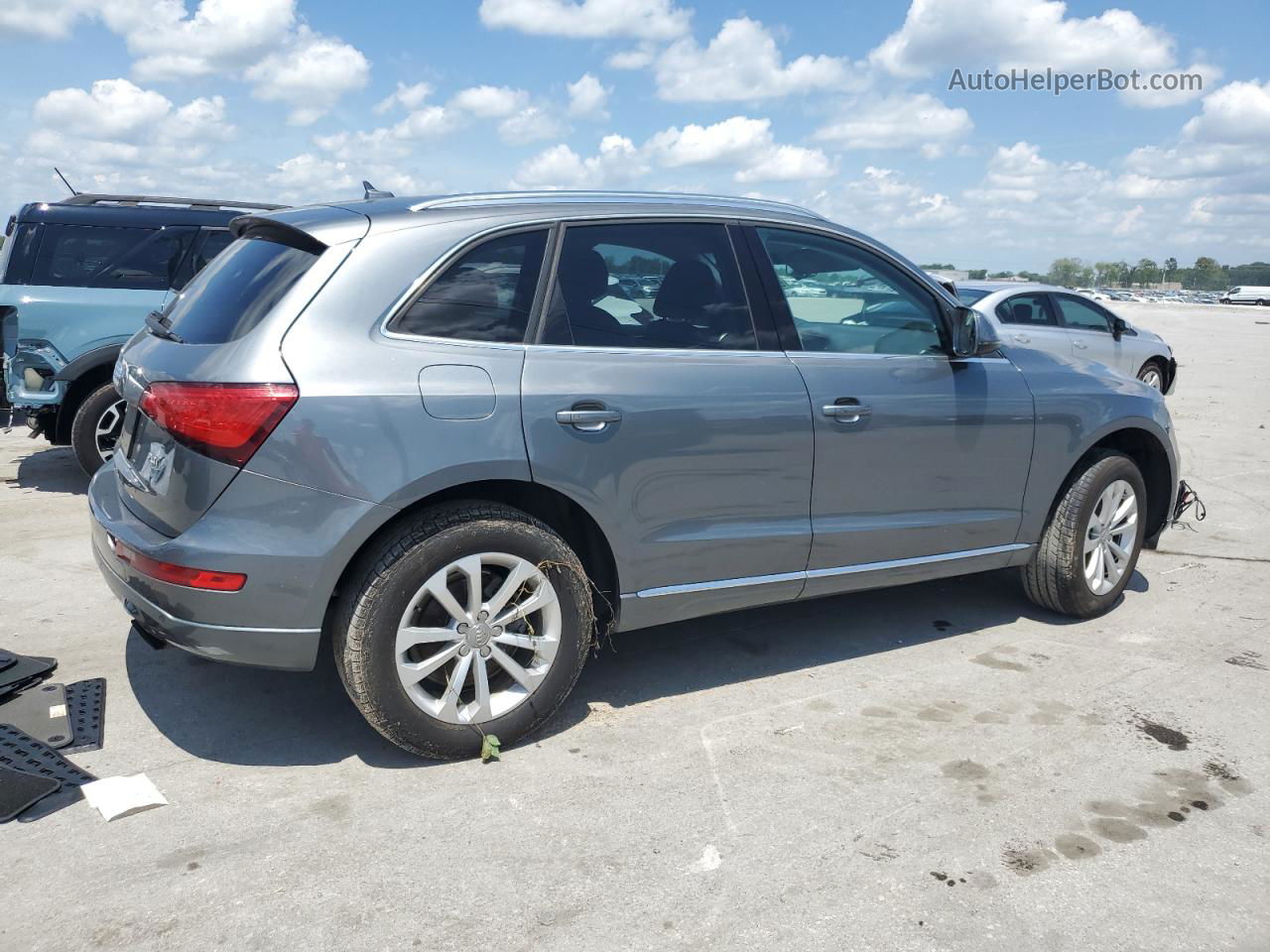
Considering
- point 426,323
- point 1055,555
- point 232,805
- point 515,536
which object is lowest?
point 232,805

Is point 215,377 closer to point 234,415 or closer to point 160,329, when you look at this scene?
point 234,415

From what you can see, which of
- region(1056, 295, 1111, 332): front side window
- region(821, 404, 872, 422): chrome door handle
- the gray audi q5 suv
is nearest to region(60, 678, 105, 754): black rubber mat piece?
the gray audi q5 suv

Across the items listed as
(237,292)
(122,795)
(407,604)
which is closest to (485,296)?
(237,292)

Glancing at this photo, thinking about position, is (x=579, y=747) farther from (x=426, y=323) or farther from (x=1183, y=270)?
(x=1183, y=270)

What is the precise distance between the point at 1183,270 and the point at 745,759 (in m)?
169

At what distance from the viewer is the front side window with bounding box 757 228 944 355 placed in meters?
4.23

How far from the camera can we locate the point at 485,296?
3588 millimetres

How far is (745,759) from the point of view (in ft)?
12.0

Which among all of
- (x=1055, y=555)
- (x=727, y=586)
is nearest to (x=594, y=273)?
(x=727, y=586)

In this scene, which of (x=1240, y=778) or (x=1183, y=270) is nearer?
(x=1240, y=778)

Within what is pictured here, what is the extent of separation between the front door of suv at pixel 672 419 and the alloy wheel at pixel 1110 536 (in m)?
1.77

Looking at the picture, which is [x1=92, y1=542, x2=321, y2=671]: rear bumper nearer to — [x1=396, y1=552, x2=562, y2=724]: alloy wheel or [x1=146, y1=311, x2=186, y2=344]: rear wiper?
[x1=396, y1=552, x2=562, y2=724]: alloy wheel

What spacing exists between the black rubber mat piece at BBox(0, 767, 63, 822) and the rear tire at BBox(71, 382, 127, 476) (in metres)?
4.42

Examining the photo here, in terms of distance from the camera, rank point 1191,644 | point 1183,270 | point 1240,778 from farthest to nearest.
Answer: point 1183,270 → point 1191,644 → point 1240,778
